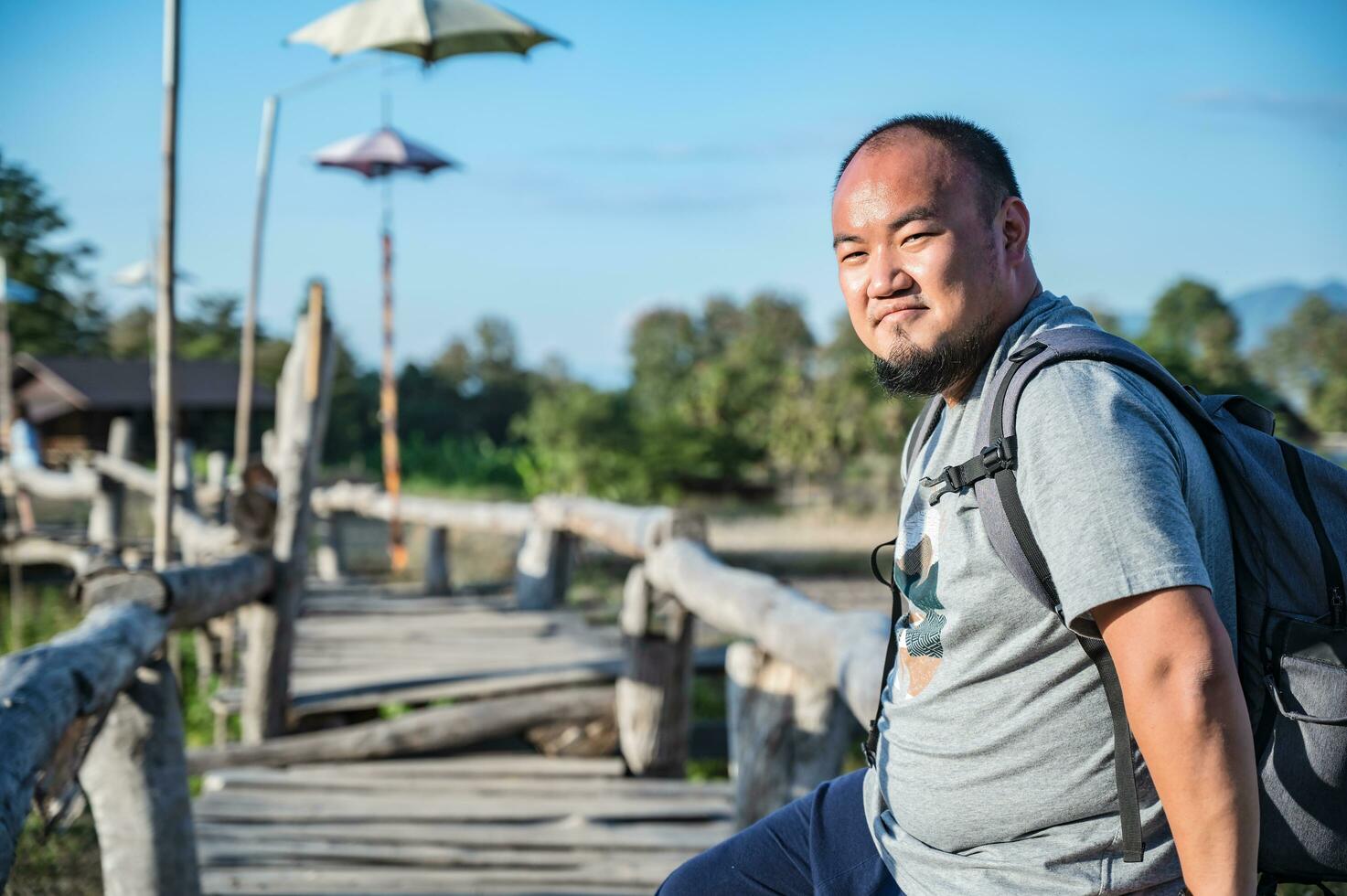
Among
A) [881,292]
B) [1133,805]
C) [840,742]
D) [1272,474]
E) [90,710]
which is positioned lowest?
[840,742]

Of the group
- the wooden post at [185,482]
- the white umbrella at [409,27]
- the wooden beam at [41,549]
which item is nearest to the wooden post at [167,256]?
the white umbrella at [409,27]

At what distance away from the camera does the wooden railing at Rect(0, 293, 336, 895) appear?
2.07 m

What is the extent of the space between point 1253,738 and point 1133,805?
0.14 meters

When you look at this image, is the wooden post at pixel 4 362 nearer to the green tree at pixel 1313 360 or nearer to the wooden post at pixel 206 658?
the wooden post at pixel 206 658

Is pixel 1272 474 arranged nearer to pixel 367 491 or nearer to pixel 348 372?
pixel 367 491

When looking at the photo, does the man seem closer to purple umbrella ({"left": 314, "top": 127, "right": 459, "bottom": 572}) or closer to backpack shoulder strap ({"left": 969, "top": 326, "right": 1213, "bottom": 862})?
backpack shoulder strap ({"left": 969, "top": 326, "right": 1213, "bottom": 862})

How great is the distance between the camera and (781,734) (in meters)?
3.29

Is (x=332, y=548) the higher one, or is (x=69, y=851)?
(x=332, y=548)

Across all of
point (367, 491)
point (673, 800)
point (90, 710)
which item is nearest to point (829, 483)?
point (367, 491)

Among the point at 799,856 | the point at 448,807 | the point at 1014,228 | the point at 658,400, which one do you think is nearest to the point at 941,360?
the point at 1014,228

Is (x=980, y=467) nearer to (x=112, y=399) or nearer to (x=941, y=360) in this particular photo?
(x=941, y=360)

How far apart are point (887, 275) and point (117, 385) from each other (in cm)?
2764

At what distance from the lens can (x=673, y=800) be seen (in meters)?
4.29

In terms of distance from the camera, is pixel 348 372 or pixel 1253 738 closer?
pixel 1253 738
